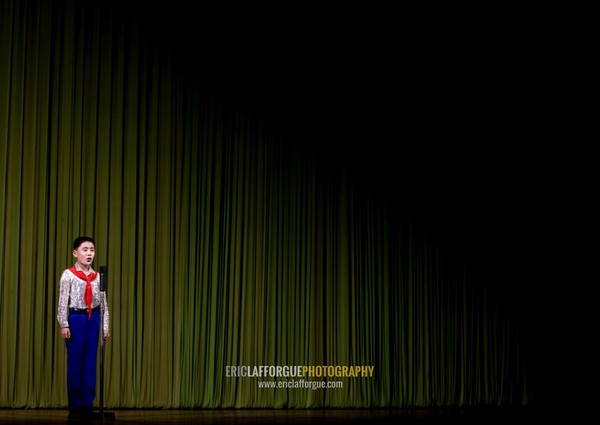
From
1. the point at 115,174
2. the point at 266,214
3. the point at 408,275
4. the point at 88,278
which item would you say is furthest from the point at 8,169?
the point at 408,275

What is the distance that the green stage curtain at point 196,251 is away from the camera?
7172 mm

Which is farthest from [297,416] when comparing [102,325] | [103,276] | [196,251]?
[103,276]

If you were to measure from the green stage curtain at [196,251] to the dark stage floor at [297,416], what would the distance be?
0.35 meters

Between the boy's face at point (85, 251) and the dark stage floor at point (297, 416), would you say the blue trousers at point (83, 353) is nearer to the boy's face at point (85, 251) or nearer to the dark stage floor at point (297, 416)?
the dark stage floor at point (297, 416)

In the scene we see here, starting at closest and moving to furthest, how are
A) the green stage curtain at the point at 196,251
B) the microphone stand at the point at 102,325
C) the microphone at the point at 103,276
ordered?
1. the microphone stand at the point at 102,325
2. the microphone at the point at 103,276
3. the green stage curtain at the point at 196,251

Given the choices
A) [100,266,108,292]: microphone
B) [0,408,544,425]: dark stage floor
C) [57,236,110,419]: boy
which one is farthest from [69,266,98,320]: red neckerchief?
[0,408,544,425]: dark stage floor

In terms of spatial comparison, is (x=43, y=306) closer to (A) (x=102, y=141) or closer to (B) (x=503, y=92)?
(A) (x=102, y=141)

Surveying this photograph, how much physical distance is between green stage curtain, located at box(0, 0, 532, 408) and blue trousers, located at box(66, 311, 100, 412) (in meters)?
1.03

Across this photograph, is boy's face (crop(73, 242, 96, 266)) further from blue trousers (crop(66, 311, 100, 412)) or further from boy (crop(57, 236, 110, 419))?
blue trousers (crop(66, 311, 100, 412))

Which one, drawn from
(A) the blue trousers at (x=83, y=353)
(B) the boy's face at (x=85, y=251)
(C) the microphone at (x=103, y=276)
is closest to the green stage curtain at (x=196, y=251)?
(A) the blue trousers at (x=83, y=353)

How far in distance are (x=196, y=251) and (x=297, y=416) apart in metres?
1.73

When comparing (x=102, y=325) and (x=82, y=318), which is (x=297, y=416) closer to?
(x=102, y=325)

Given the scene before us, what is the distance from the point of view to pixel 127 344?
720cm

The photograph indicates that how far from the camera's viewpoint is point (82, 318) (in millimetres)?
5980
